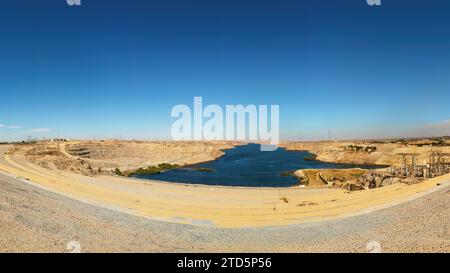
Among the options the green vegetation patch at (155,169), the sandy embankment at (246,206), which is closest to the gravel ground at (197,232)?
the sandy embankment at (246,206)

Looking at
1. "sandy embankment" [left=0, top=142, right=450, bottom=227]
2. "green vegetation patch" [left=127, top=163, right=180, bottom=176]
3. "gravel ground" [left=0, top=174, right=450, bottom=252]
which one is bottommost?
"green vegetation patch" [left=127, top=163, right=180, bottom=176]

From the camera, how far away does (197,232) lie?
1967 cm

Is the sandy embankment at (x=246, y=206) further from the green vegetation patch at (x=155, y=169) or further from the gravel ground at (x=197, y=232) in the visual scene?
the green vegetation patch at (x=155, y=169)

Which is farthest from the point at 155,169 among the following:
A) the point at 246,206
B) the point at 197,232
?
the point at 197,232

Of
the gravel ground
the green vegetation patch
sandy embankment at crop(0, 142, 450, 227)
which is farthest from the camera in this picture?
the green vegetation patch

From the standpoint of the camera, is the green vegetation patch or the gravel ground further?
the green vegetation patch

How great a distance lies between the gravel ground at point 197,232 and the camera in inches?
579

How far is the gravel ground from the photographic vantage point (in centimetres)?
1470

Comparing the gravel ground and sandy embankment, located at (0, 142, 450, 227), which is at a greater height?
the gravel ground

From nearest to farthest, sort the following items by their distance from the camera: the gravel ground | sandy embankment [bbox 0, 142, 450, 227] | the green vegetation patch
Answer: the gravel ground → sandy embankment [bbox 0, 142, 450, 227] → the green vegetation patch

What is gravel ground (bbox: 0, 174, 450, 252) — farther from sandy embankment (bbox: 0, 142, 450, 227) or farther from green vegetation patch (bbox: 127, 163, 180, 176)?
green vegetation patch (bbox: 127, 163, 180, 176)

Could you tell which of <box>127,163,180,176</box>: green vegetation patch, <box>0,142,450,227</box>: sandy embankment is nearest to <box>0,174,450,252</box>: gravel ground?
<box>0,142,450,227</box>: sandy embankment

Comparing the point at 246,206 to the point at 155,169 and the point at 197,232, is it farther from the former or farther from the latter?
the point at 155,169
